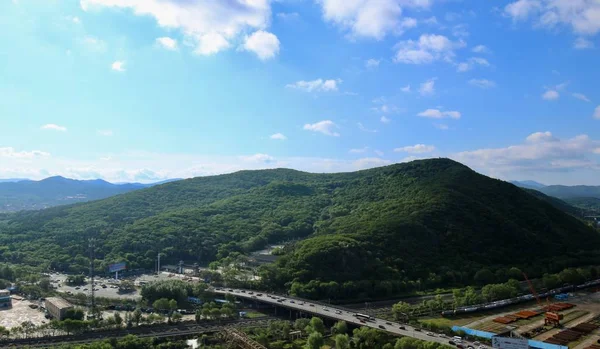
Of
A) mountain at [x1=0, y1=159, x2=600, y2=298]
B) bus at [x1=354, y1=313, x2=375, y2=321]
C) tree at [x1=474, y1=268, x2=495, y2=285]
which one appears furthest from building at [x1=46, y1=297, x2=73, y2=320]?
tree at [x1=474, y1=268, x2=495, y2=285]

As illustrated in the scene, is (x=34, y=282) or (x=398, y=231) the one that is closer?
(x=34, y=282)

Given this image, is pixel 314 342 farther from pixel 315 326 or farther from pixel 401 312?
pixel 401 312

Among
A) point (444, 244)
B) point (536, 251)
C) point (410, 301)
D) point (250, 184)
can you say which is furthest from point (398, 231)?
point (250, 184)

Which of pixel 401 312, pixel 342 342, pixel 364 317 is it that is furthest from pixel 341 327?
pixel 401 312

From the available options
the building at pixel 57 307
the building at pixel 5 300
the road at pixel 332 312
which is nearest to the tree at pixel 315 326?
the road at pixel 332 312

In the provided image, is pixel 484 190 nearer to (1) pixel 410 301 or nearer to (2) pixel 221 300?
(1) pixel 410 301

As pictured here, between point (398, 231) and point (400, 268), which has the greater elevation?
point (398, 231)
